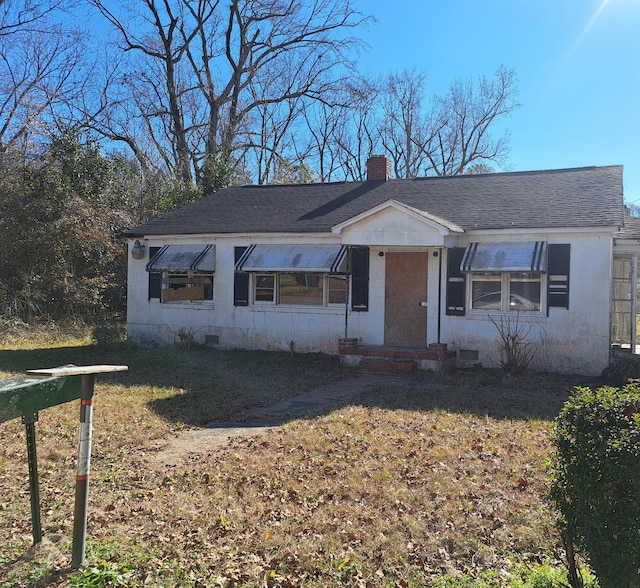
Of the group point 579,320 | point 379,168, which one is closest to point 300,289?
point 379,168

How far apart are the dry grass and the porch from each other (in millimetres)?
2642

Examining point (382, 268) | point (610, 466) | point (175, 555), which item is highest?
point (382, 268)

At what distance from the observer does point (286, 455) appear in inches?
248

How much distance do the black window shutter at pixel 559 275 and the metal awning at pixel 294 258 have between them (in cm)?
432

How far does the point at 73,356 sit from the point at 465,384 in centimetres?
912

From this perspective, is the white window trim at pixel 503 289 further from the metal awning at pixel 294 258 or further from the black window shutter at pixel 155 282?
the black window shutter at pixel 155 282

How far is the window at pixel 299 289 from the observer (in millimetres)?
13562

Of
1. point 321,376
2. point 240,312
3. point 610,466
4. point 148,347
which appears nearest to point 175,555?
point 610,466

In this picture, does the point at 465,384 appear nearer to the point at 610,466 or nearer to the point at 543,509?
the point at 543,509

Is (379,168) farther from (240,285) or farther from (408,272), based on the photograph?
(240,285)

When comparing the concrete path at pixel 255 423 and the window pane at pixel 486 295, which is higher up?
the window pane at pixel 486 295

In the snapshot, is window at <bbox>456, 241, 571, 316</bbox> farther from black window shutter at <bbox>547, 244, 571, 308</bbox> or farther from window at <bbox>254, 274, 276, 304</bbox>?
window at <bbox>254, 274, 276, 304</bbox>

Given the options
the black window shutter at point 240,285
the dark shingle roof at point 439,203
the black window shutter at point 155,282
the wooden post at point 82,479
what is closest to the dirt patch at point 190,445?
the wooden post at point 82,479

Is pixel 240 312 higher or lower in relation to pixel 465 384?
higher
